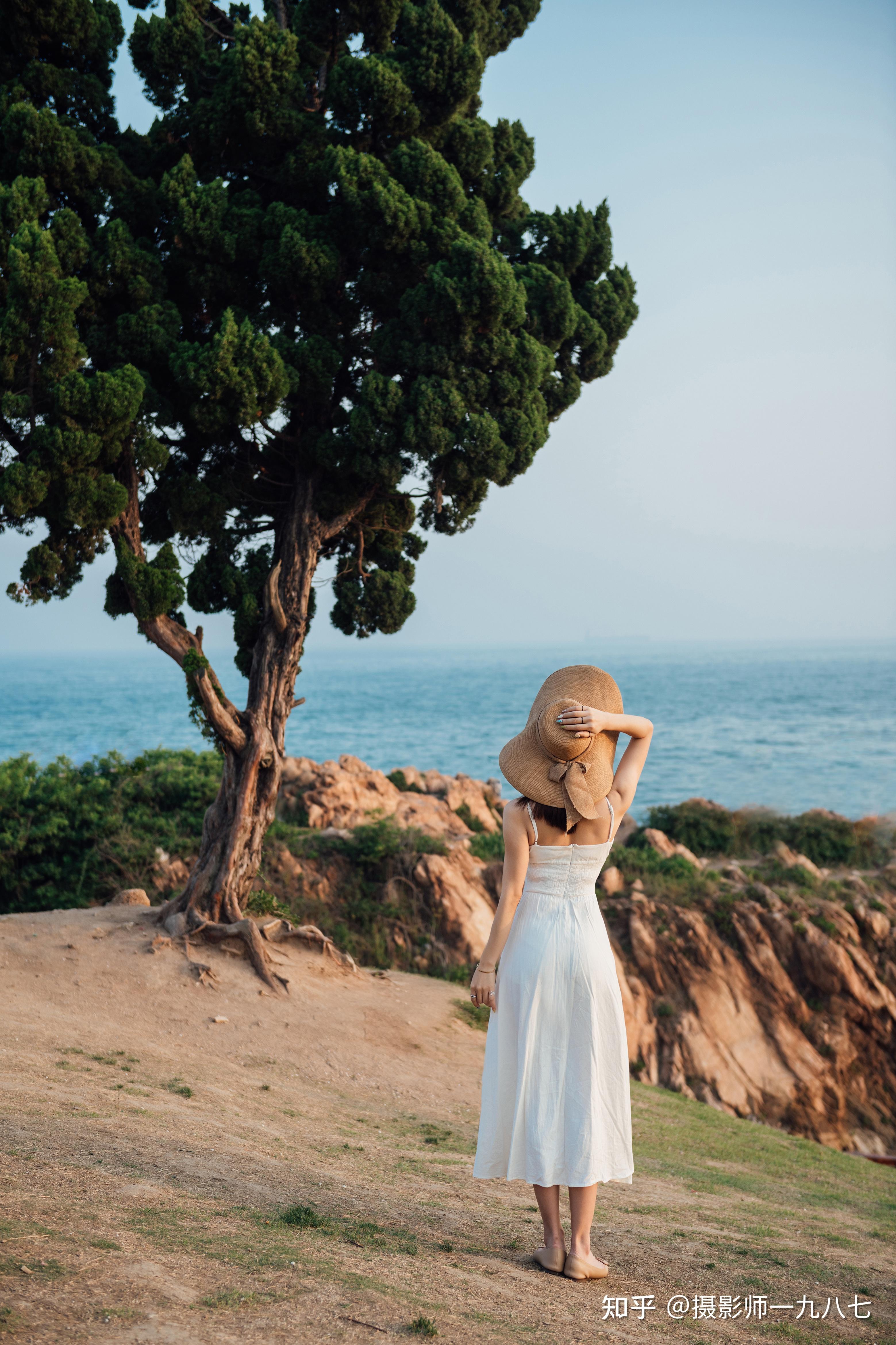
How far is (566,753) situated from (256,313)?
7.49m

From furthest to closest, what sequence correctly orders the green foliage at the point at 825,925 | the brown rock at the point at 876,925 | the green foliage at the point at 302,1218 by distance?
1. the brown rock at the point at 876,925
2. the green foliage at the point at 825,925
3. the green foliage at the point at 302,1218

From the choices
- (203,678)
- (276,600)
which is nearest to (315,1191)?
(203,678)

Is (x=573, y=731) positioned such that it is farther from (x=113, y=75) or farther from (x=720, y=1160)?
(x=113, y=75)

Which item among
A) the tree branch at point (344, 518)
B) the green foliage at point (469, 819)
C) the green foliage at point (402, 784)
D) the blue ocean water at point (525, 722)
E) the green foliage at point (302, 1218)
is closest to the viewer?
the green foliage at point (302, 1218)

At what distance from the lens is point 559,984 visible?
147 inches

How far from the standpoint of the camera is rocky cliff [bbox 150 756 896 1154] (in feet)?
39.2

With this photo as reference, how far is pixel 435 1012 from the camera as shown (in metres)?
10.0

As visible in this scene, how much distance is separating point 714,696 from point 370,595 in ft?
263

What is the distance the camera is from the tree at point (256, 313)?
8477mm

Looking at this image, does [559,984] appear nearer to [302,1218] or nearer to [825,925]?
[302,1218]

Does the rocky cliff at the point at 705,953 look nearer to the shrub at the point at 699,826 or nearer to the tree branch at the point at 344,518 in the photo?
the shrub at the point at 699,826

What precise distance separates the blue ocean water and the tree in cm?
939

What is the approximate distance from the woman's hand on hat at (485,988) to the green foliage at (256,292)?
595cm

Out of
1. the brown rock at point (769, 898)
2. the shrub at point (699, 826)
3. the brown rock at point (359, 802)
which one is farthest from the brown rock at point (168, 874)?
the shrub at point (699, 826)
